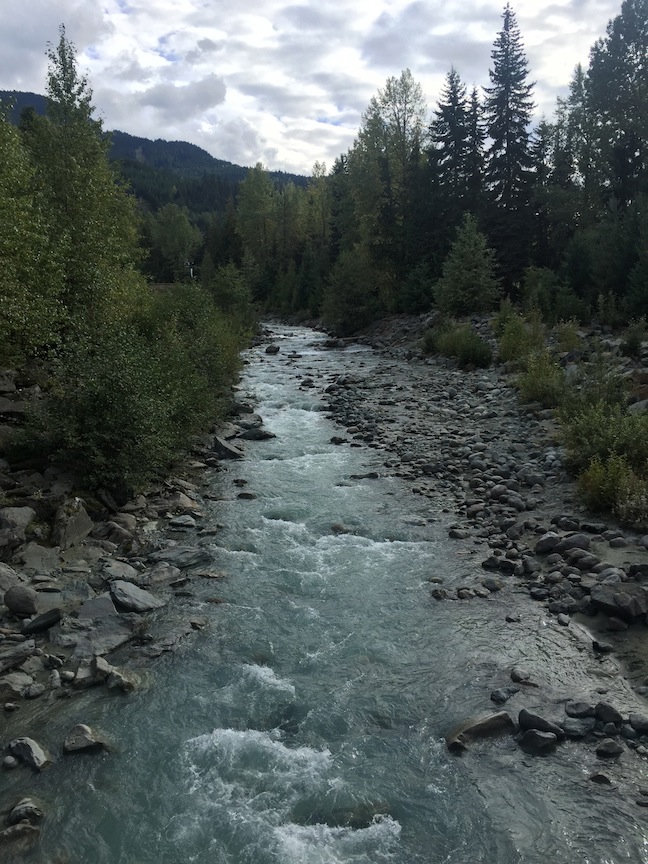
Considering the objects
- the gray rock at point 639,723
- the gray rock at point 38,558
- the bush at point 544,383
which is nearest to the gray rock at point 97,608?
the gray rock at point 38,558

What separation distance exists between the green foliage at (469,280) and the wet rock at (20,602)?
1101 inches

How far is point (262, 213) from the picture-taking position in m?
71.6

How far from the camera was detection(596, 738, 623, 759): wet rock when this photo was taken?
17.5 feet

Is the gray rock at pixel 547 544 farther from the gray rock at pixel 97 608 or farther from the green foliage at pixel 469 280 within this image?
the green foliage at pixel 469 280

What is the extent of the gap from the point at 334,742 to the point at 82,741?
7.77 ft

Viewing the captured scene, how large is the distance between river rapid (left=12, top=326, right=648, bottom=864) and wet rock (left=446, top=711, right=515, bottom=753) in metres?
0.10

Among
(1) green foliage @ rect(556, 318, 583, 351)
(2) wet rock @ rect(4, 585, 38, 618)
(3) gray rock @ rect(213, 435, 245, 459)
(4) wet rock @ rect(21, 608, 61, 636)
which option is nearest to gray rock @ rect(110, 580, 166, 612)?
(4) wet rock @ rect(21, 608, 61, 636)

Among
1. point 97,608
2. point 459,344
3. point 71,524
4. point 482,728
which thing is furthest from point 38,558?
point 459,344


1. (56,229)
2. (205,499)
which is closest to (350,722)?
(205,499)

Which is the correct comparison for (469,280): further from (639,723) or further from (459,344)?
(639,723)

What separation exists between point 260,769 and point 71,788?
5.35 feet

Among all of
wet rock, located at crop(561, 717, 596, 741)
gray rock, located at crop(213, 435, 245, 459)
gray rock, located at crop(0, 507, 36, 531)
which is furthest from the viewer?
gray rock, located at crop(213, 435, 245, 459)

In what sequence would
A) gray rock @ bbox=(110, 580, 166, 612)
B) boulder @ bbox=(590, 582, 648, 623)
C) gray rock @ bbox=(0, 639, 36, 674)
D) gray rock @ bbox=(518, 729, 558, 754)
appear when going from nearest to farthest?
gray rock @ bbox=(518, 729, 558, 754)
gray rock @ bbox=(0, 639, 36, 674)
boulder @ bbox=(590, 582, 648, 623)
gray rock @ bbox=(110, 580, 166, 612)

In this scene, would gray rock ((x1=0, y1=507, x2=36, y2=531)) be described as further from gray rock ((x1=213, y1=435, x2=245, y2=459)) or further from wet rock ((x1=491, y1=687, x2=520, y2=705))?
wet rock ((x1=491, y1=687, x2=520, y2=705))
